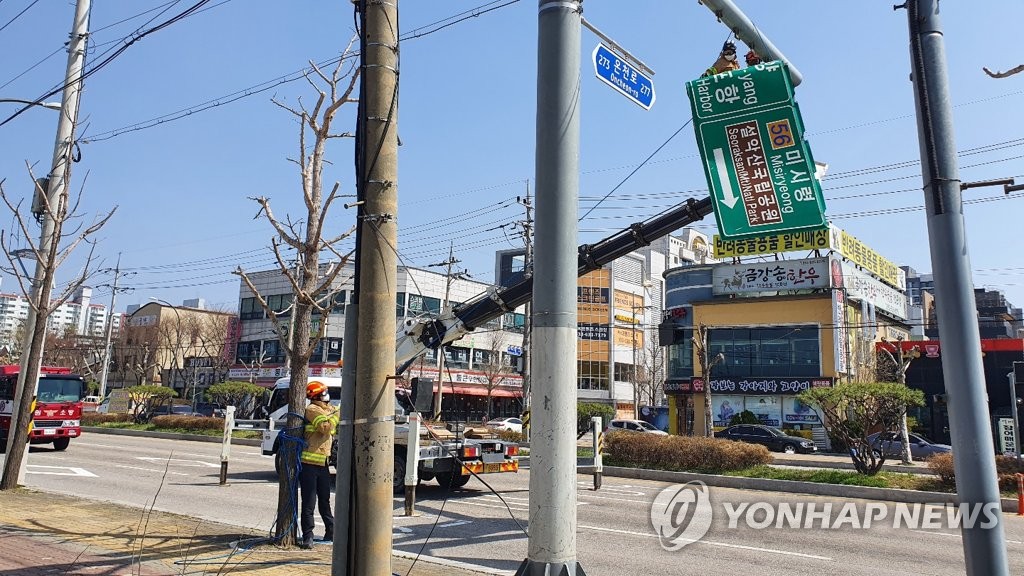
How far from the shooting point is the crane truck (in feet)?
43.1

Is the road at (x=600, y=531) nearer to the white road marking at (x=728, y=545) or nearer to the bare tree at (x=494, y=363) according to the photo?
the white road marking at (x=728, y=545)

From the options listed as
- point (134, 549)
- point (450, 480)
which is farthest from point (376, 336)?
point (450, 480)

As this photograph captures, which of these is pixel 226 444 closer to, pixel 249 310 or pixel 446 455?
pixel 446 455

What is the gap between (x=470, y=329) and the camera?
52.0 feet

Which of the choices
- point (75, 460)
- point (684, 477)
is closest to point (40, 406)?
point (75, 460)

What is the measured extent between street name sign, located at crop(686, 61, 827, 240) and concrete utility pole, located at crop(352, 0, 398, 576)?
3.01 meters

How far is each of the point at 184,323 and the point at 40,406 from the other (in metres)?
54.7

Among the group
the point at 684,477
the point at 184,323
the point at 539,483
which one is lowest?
the point at 684,477

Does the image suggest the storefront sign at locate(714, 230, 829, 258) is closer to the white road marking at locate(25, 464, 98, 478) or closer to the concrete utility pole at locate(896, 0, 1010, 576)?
the white road marking at locate(25, 464, 98, 478)

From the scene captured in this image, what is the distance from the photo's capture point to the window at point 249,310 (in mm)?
67188

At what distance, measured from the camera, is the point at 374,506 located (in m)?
5.12

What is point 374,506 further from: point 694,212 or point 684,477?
point 684,477

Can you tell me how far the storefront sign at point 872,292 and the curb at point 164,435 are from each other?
33.2 metres

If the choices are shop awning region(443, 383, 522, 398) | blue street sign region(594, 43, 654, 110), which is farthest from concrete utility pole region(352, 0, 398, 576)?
shop awning region(443, 383, 522, 398)
